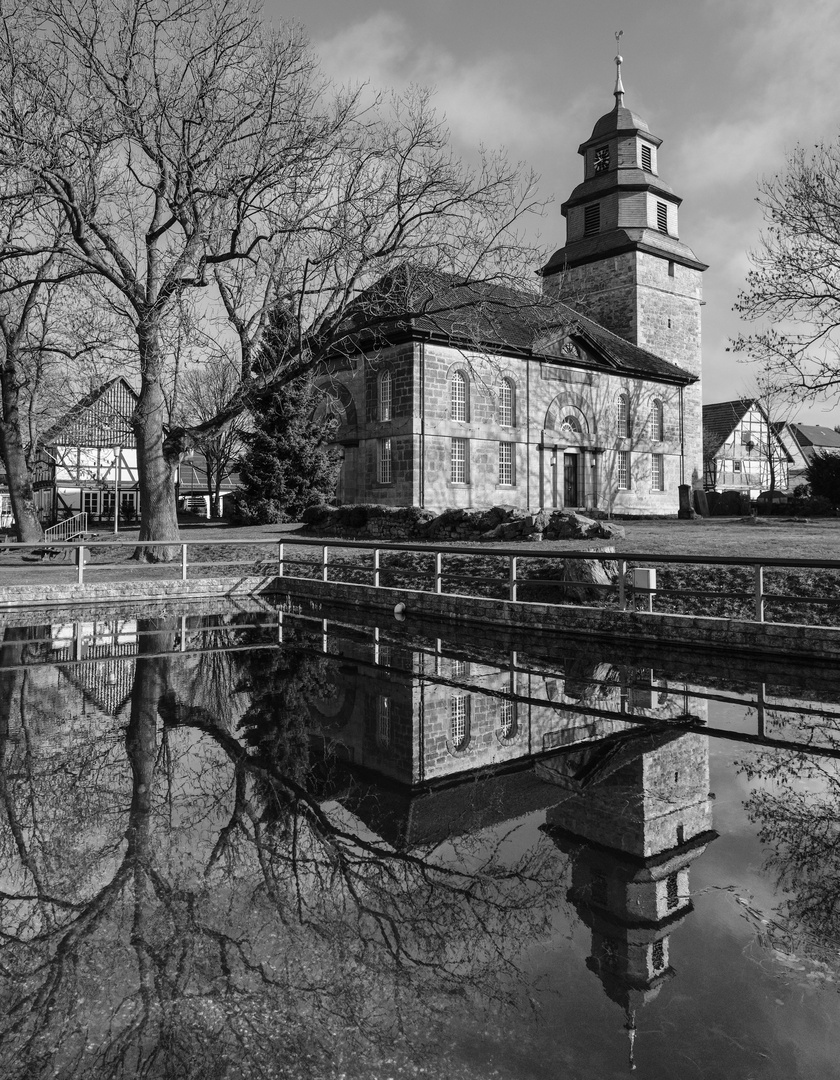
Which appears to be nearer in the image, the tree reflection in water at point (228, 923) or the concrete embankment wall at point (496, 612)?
the tree reflection in water at point (228, 923)

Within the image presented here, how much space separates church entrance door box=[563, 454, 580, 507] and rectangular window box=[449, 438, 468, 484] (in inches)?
269

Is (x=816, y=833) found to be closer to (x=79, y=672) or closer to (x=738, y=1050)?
(x=738, y=1050)

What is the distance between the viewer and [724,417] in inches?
2484

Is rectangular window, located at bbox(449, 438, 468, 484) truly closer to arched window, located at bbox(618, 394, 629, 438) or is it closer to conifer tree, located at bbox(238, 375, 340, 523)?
conifer tree, located at bbox(238, 375, 340, 523)

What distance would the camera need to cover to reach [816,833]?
4723 mm

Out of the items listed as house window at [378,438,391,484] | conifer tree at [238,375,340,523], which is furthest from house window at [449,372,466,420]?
conifer tree at [238,375,340,523]

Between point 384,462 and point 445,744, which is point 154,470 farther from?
point 445,744

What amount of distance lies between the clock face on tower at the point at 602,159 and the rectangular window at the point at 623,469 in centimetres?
1573

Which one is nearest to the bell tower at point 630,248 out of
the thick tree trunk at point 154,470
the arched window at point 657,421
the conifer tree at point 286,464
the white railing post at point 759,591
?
the arched window at point 657,421

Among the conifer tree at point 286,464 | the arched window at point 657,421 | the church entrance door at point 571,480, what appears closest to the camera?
the conifer tree at point 286,464

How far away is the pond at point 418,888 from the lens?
111 inches

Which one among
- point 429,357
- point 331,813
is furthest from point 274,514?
point 331,813

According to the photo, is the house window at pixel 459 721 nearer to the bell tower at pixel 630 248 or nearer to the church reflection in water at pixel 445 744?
the church reflection in water at pixel 445 744

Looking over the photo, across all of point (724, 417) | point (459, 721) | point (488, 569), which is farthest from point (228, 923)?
point (724, 417)
